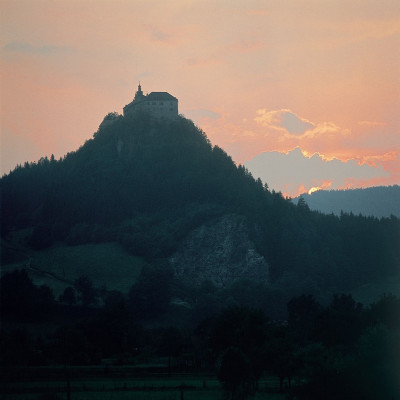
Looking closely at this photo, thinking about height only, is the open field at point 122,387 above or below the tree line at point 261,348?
below

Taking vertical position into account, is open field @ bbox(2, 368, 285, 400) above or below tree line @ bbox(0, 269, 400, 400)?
below

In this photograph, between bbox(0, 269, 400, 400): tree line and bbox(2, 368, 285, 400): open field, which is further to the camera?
bbox(2, 368, 285, 400): open field

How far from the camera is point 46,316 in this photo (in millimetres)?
187875

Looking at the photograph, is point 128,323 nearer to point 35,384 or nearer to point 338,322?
point 338,322

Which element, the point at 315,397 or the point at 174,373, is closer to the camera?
the point at 315,397

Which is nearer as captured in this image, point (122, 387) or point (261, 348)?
point (122, 387)

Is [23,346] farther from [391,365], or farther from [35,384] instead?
[391,365]

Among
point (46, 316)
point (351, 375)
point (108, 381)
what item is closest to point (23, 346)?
point (108, 381)

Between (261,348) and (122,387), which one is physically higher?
(261,348)

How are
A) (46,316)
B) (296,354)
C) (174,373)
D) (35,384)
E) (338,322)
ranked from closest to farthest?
(35,384) → (296,354) → (174,373) → (338,322) → (46,316)

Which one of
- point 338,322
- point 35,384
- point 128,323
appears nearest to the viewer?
point 35,384

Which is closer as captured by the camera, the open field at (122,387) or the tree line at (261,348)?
the tree line at (261,348)

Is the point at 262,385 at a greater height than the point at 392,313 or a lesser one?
lesser

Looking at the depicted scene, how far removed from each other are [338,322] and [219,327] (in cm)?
2064
